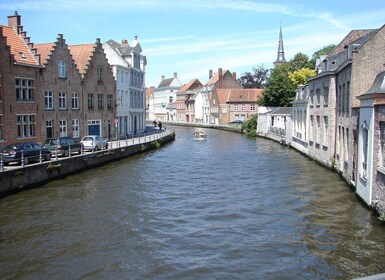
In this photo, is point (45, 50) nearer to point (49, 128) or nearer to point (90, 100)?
point (90, 100)

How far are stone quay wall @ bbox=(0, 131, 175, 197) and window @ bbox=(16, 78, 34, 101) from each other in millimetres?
6900

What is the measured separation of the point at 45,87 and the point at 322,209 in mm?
24377

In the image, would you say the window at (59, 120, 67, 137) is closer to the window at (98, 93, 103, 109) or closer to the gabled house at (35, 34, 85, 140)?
the gabled house at (35, 34, 85, 140)

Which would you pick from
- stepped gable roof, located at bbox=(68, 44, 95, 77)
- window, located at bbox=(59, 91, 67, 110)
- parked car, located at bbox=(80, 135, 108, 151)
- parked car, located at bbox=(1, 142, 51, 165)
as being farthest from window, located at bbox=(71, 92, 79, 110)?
parked car, located at bbox=(1, 142, 51, 165)

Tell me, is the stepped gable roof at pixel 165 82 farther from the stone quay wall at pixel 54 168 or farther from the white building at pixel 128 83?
the stone quay wall at pixel 54 168

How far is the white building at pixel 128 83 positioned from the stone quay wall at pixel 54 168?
40.8 feet

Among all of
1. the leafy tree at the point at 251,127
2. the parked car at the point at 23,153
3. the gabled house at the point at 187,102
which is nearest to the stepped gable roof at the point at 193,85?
the gabled house at the point at 187,102

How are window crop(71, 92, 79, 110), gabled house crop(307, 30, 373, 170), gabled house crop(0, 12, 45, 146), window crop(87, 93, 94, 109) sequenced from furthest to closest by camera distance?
window crop(87, 93, 94, 109) < window crop(71, 92, 79, 110) < gabled house crop(0, 12, 45, 146) < gabled house crop(307, 30, 373, 170)

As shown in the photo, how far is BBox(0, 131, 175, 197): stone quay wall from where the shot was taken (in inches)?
773

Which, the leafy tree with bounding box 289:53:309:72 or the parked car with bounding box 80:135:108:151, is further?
the leafy tree with bounding box 289:53:309:72

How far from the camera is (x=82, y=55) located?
4203cm

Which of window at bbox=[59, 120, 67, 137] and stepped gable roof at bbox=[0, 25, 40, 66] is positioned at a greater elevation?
→ stepped gable roof at bbox=[0, 25, 40, 66]

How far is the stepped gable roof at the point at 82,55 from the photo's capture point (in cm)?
4012

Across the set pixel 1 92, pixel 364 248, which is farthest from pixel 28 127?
pixel 364 248
